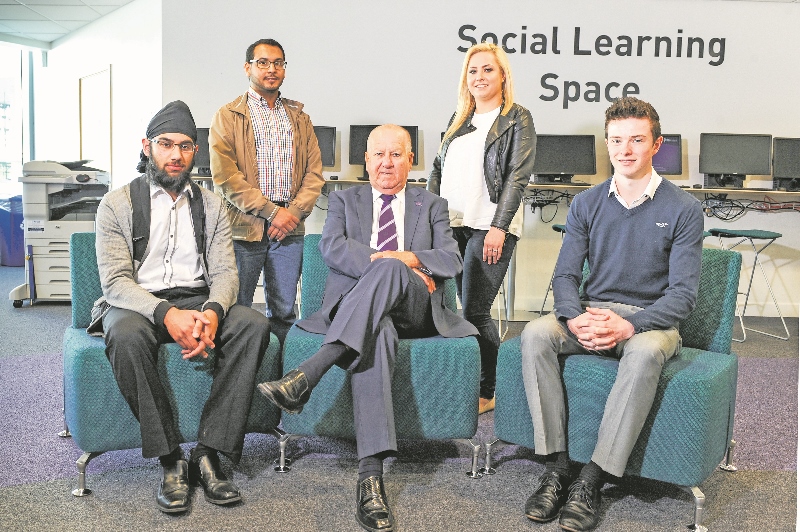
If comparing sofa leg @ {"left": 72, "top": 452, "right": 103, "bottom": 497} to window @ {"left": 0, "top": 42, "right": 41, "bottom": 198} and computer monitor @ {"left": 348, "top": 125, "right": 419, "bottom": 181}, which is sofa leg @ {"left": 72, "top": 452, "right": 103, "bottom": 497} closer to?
computer monitor @ {"left": 348, "top": 125, "right": 419, "bottom": 181}

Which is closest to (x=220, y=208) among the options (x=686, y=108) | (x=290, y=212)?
(x=290, y=212)

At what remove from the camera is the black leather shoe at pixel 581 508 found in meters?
2.24

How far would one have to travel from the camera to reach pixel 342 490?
252cm

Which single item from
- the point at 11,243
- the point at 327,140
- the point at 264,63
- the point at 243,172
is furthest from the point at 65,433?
the point at 11,243

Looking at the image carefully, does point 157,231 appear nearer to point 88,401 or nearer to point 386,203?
point 88,401

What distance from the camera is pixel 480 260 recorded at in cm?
325

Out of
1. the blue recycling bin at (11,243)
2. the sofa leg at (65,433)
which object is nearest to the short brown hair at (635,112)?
the sofa leg at (65,433)

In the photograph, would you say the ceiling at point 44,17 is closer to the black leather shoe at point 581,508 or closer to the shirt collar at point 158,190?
the shirt collar at point 158,190

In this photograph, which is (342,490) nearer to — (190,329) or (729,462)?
(190,329)

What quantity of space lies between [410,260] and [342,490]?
2.80ft

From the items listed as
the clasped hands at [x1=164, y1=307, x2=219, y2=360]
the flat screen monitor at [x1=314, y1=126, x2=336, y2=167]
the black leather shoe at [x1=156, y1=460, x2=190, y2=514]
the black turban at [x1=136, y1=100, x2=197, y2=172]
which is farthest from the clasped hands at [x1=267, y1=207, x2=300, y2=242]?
the flat screen monitor at [x1=314, y1=126, x2=336, y2=167]

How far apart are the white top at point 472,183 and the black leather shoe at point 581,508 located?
1.24 meters

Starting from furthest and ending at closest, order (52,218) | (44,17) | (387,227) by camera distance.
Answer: (44,17)
(52,218)
(387,227)

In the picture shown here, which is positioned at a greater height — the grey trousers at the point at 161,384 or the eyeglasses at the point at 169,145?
the eyeglasses at the point at 169,145
